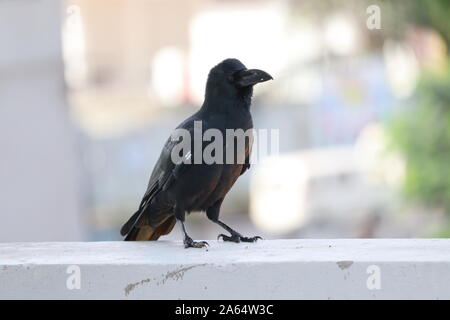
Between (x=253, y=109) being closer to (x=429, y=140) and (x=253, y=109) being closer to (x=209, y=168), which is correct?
(x=429, y=140)

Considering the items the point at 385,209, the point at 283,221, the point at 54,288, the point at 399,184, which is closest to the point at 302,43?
the point at 283,221

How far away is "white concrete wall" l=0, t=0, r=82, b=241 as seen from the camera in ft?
32.9

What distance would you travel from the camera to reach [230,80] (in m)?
4.23

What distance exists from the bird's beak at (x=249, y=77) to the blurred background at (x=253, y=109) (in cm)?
252

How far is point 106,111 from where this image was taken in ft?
70.3

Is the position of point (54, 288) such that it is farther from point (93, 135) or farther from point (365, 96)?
point (93, 135)

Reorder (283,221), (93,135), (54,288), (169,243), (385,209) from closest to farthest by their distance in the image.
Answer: (54,288) → (169,243) → (385,209) → (283,221) → (93,135)

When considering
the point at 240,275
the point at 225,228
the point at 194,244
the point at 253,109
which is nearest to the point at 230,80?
the point at 225,228

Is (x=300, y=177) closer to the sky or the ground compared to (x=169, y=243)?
closer to the ground

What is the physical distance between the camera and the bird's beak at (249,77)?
4.10 meters

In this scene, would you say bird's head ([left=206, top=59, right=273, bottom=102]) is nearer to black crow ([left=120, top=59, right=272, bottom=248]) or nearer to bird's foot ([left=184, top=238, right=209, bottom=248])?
black crow ([left=120, top=59, right=272, bottom=248])

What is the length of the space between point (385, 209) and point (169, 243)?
8917 millimetres

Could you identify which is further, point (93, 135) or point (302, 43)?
point (93, 135)

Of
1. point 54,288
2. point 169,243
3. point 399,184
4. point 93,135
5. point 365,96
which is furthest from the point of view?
point 93,135
